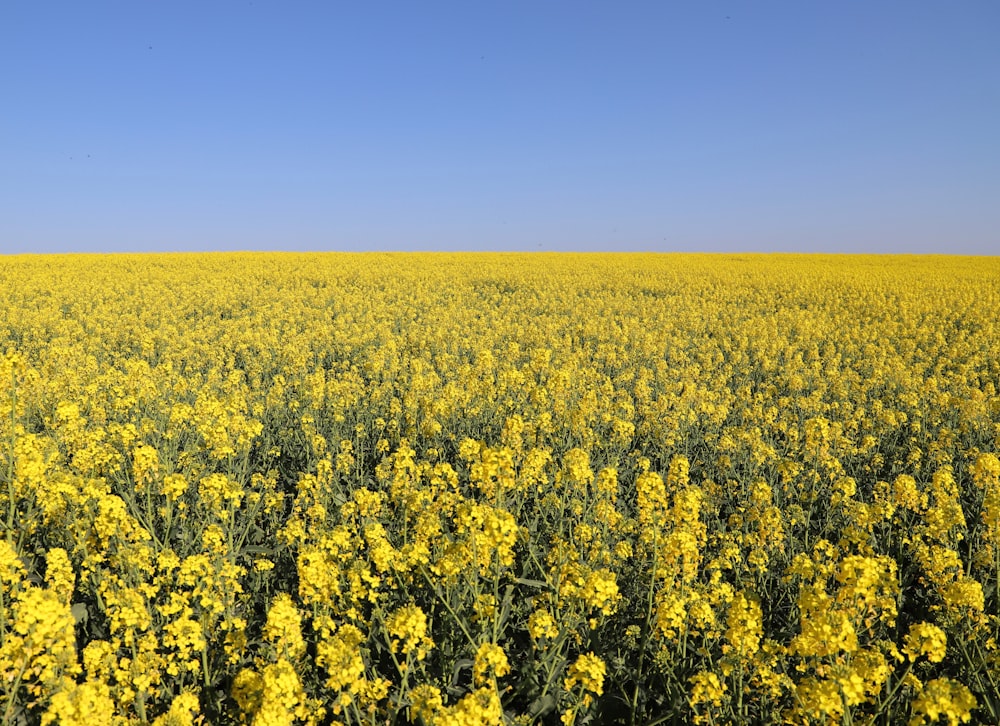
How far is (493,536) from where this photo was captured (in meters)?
3.44

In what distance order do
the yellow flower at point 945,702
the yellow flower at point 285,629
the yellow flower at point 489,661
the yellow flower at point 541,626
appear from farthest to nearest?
the yellow flower at point 541,626, the yellow flower at point 285,629, the yellow flower at point 489,661, the yellow flower at point 945,702

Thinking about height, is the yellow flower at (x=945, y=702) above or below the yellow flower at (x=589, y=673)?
above

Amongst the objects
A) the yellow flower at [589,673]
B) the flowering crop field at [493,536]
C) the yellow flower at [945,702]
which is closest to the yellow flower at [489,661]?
A: the flowering crop field at [493,536]

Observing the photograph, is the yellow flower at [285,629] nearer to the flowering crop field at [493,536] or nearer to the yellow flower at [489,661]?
the flowering crop field at [493,536]

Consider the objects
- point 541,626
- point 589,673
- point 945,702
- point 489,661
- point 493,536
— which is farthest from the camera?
point 493,536

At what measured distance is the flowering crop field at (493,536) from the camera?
9.59ft

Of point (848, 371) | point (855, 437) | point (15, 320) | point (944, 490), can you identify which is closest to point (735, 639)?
point (944, 490)

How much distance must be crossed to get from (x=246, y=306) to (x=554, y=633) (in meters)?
18.2

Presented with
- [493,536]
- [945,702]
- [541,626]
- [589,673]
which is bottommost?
[589,673]

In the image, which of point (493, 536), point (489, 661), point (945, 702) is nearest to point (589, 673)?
point (489, 661)

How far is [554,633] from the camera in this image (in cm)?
314

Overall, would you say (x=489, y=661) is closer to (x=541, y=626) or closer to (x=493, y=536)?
(x=541, y=626)

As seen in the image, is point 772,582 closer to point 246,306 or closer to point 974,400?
point 974,400

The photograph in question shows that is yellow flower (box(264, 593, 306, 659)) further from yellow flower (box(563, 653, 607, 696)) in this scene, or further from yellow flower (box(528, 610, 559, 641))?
yellow flower (box(563, 653, 607, 696))
